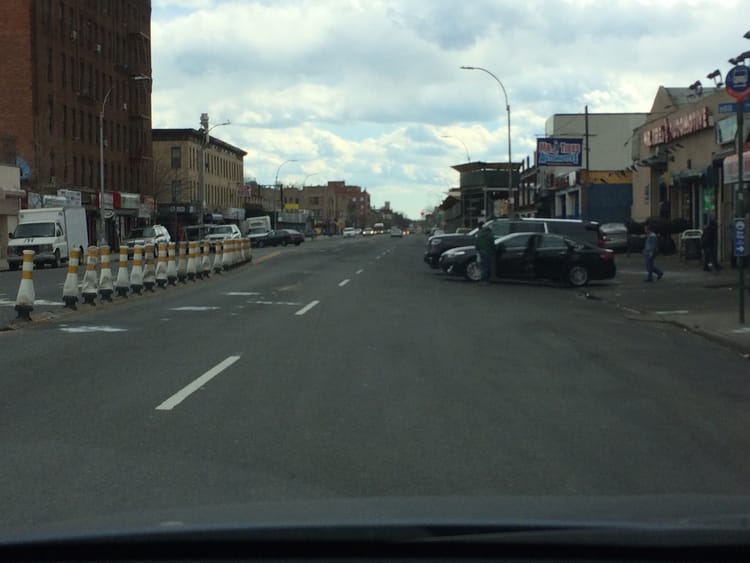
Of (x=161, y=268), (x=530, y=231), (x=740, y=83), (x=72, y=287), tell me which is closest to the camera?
(x=740, y=83)

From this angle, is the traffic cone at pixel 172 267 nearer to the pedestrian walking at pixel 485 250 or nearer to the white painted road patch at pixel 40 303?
the white painted road patch at pixel 40 303

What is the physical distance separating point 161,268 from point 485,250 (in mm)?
8664

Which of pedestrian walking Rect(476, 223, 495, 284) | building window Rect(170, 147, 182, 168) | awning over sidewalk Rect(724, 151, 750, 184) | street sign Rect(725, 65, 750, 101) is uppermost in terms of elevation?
building window Rect(170, 147, 182, 168)

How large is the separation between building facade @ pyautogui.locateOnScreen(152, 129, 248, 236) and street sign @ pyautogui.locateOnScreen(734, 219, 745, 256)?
214ft

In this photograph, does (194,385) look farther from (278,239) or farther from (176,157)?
(176,157)

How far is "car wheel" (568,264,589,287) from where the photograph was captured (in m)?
25.4

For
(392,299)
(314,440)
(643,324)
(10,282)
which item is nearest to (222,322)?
(392,299)

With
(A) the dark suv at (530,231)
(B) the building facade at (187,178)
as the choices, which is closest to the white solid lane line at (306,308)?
(A) the dark suv at (530,231)

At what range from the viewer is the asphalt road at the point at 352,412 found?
225 inches

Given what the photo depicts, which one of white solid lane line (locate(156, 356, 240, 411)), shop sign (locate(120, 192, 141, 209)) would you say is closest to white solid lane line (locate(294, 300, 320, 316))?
white solid lane line (locate(156, 356, 240, 411))

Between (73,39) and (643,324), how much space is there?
5209 centimetres

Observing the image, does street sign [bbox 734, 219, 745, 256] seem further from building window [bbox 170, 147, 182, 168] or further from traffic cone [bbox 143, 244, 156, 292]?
building window [bbox 170, 147, 182, 168]

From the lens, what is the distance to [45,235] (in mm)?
40156

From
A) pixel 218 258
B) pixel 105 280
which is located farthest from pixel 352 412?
pixel 218 258
